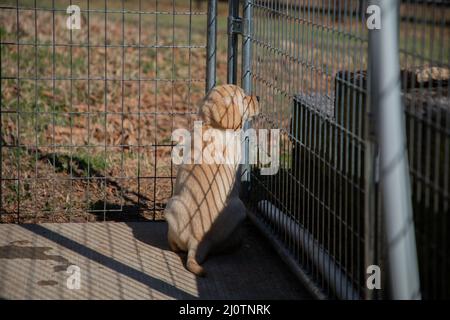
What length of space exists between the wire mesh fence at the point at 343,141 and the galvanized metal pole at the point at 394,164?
2.9 inches

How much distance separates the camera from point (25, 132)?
795cm

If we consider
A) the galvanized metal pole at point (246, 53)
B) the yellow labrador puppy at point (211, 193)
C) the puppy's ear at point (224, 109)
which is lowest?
the yellow labrador puppy at point (211, 193)

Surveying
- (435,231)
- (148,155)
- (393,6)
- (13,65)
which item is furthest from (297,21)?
(13,65)

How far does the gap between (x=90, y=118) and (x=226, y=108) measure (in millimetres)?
3531

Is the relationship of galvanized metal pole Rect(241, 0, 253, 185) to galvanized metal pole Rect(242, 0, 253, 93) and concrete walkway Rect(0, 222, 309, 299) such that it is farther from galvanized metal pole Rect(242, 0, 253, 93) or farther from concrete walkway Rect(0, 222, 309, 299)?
concrete walkway Rect(0, 222, 309, 299)

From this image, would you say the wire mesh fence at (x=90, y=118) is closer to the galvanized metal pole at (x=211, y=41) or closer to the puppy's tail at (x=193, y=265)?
the galvanized metal pole at (x=211, y=41)

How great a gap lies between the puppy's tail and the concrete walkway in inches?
1.5

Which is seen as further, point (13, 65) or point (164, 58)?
point (164, 58)

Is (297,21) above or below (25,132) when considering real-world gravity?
above

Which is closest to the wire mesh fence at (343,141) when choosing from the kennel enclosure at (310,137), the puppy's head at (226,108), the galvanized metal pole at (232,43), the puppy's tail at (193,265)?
the kennel enclosure at (310,137)

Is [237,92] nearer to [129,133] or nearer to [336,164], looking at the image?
[336,164]

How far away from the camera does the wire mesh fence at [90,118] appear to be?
6219 millimetres

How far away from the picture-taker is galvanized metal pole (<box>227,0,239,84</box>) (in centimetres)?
620

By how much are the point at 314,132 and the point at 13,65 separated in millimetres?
5598
